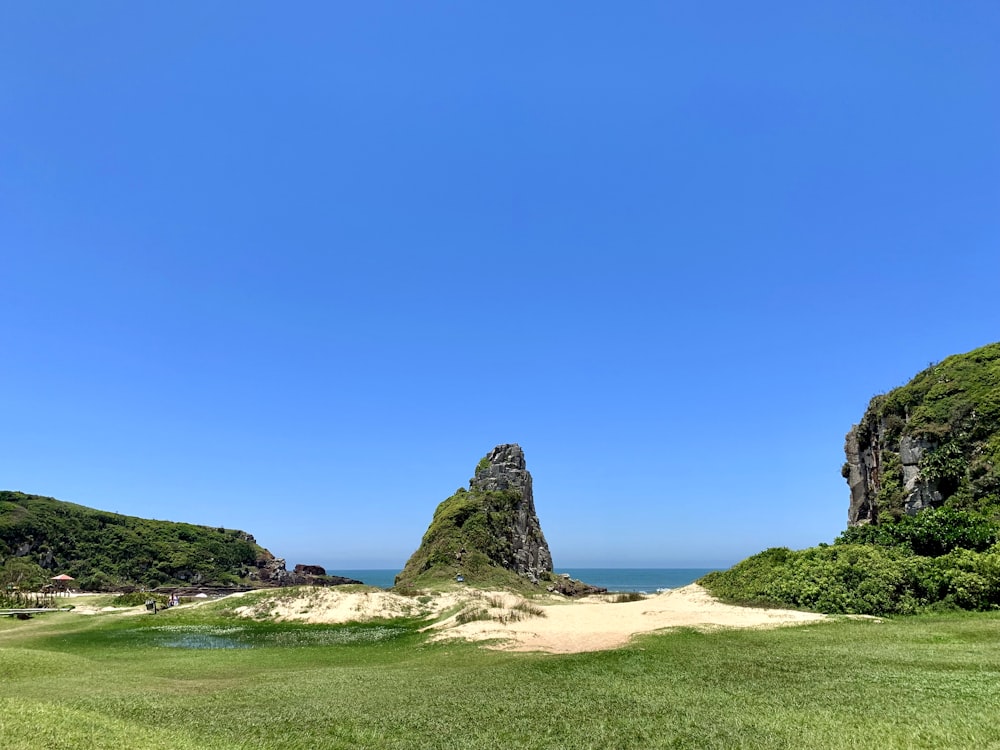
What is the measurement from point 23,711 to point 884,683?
75.5 ft

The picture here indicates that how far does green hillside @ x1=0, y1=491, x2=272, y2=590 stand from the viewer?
104 metres

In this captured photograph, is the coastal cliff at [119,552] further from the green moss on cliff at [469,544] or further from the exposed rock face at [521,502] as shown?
the exposed rock face at [521,502]

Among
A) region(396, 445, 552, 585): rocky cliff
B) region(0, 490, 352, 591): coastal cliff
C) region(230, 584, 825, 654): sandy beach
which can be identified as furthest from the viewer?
region(0, 490, 352, 591): coastal cliff

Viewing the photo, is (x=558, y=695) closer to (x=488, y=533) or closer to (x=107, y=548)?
(x=488, y=533)

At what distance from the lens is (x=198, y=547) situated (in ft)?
418

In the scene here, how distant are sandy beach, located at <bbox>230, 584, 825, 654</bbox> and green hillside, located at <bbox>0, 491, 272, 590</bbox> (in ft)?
218

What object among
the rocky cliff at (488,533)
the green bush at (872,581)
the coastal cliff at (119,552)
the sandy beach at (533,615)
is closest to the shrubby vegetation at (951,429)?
the green bush at (872,581)

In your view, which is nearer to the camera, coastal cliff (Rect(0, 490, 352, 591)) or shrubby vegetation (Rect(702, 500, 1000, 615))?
shrubby vegetation (Rect(702, 500, 1000, 615))

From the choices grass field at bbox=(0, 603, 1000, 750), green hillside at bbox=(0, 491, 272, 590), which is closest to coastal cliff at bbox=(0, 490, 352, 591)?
green hillside at bbox=(0, 491, 272, 590)

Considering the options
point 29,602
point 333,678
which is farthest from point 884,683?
point 29,602

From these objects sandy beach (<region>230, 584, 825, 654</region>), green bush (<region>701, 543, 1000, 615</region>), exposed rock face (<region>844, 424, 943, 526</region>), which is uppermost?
exposed rock face (<region>844, 424, 943, 526</region>)

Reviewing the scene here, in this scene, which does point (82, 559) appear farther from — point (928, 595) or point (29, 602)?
point (928, 595)

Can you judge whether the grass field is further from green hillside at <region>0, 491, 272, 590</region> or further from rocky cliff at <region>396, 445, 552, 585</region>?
green hillside at <region>0, 491, 272, 590</region>

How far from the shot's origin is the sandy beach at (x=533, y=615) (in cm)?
2967
